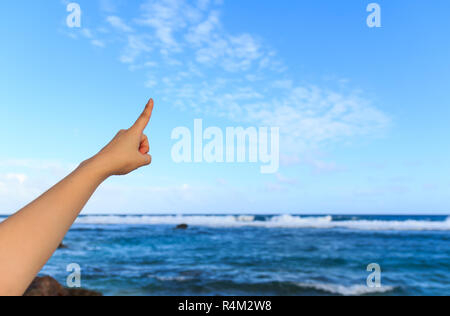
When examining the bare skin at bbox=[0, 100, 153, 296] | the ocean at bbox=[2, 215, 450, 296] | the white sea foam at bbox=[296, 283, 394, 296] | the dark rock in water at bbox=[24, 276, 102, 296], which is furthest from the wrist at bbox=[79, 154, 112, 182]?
the white sea foam at bbox=[296, 283, 394, 296]

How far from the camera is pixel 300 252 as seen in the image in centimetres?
1418

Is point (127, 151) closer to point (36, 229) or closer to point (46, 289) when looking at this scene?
point (36, 229)

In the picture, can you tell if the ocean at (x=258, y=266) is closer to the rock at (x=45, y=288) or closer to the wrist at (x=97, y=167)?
the rock at (x=45, y=288)

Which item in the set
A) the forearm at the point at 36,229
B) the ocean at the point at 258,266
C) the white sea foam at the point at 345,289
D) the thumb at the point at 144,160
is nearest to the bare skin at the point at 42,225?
the forearm at the point at 36,229

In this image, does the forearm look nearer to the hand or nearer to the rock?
the hand

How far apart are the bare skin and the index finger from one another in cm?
33

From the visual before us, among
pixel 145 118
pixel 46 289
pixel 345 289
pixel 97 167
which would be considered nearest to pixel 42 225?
pixel 97 167

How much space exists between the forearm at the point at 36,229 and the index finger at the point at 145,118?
505mm

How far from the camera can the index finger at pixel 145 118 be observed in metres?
1.72

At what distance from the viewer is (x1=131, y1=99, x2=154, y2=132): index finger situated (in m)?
1.72

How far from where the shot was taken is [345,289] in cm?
847

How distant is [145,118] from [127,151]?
1.05ft
